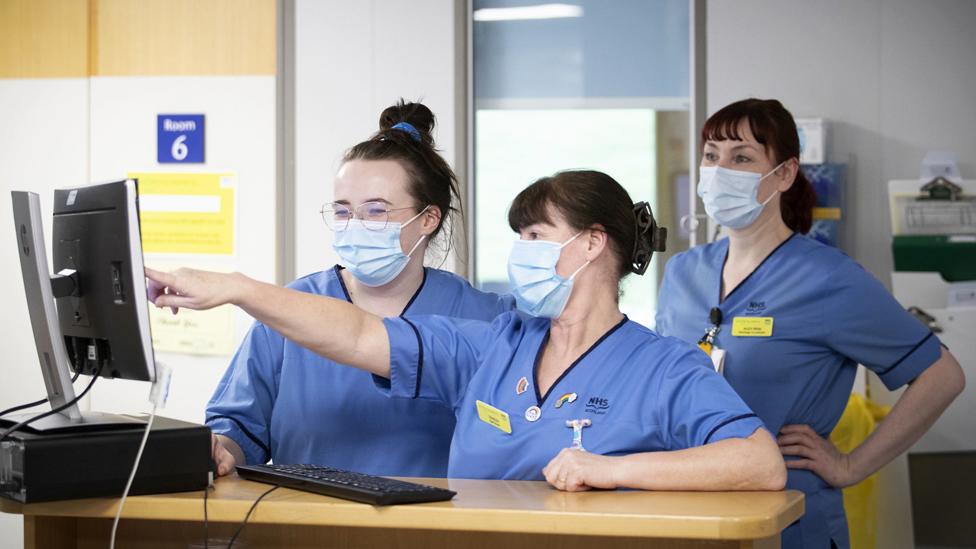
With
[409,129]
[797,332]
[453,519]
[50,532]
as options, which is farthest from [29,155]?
[453,519]

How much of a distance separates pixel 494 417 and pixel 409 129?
775mm

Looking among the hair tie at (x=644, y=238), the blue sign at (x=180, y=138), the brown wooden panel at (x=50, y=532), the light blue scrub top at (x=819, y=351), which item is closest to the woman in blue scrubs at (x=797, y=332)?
the light blue scrub top at (x=819, y=351)

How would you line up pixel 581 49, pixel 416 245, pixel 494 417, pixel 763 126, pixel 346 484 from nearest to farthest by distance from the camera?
pixel 346 484, pixel 494 417, pixel 416 245, pixel 763 126, pixel 581 49

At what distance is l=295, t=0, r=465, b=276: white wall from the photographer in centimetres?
369

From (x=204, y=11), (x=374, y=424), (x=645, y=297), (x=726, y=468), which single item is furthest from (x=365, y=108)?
(x=726, y=468)

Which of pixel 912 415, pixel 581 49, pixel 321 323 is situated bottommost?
pixel 912 415

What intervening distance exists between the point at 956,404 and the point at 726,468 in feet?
6.42

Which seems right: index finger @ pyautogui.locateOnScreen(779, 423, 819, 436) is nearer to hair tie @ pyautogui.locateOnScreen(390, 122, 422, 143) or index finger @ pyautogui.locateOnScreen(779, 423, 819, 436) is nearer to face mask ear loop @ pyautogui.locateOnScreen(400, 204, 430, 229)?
face mask ear loop @ pyautogui.locateOnScreen(400, 204, 430, 229)

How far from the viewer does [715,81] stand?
348 centimetres

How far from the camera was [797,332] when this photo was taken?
2.24 m

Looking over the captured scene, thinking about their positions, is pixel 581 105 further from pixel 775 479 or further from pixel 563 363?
pixel 775 479

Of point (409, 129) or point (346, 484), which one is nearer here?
point (346, 484)

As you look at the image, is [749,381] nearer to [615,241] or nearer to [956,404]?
[615,241]

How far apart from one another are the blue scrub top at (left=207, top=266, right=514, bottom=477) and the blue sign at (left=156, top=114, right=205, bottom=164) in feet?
6.32
